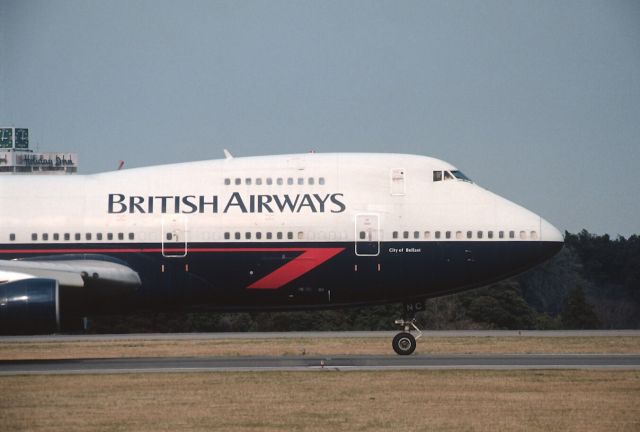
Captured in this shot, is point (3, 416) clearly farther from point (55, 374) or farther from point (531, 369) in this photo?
point (531, 369)

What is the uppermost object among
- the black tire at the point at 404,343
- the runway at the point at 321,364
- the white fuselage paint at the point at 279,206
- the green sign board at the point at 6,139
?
the green sign board at the point at 6,139

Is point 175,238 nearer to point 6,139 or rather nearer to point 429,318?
point 429,318

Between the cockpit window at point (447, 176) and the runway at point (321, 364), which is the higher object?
the cockpit window at point (447, 176)

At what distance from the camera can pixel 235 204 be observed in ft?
107

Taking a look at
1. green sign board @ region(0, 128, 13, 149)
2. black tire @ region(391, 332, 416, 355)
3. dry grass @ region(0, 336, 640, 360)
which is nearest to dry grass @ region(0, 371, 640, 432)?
black tire @ region(391, 332, 416, 355)

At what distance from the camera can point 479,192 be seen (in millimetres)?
32781

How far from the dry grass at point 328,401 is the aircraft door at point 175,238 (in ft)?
21.2

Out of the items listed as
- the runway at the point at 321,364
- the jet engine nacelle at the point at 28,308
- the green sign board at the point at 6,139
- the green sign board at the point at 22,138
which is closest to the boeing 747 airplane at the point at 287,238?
the runway at the point at 321,364

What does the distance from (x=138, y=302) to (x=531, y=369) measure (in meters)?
11.4

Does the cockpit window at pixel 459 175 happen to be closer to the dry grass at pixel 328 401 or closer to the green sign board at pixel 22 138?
the dry grass at pixel 328 401

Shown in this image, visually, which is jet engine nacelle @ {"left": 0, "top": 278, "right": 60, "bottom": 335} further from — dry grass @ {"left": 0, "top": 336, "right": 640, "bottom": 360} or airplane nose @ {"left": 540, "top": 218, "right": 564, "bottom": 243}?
airplane nose @ {"left": 540, "top": 218, "right": 564, "bottom": 243}

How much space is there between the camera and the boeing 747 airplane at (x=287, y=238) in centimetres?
3209

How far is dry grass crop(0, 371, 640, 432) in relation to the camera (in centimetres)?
1936

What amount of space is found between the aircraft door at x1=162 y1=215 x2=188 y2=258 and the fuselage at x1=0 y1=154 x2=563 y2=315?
3 cm
